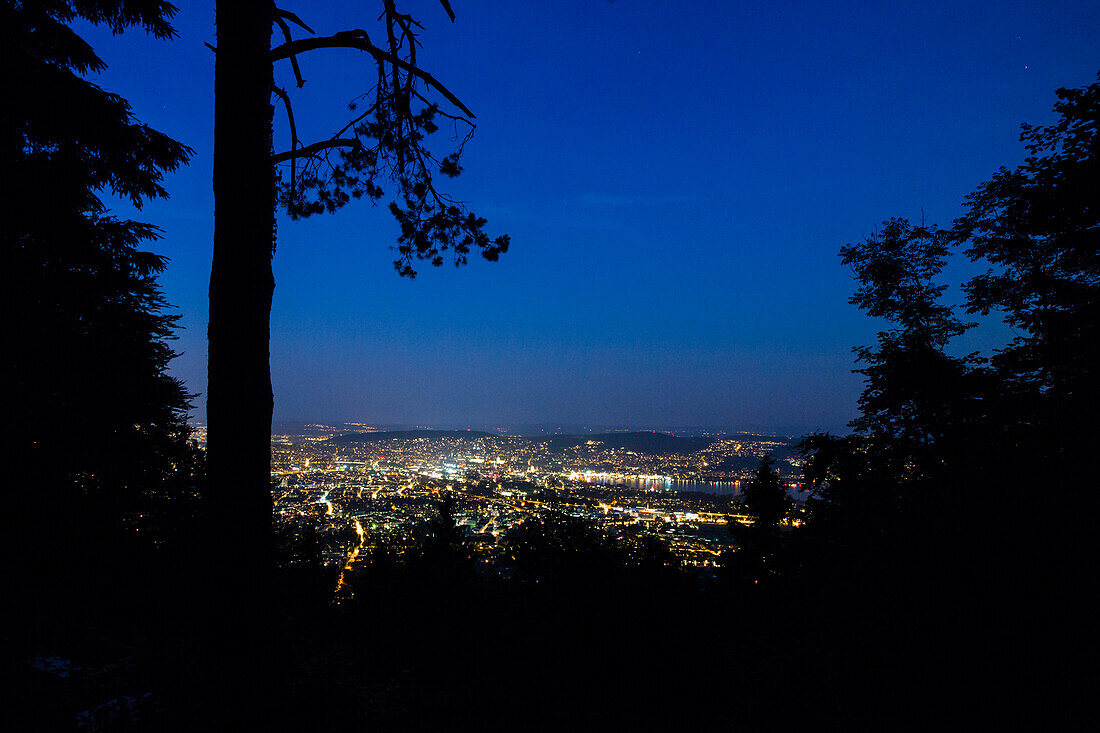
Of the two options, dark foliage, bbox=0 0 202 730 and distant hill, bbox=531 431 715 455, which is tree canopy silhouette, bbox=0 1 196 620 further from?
distant hill, bbox=531 431 715 455

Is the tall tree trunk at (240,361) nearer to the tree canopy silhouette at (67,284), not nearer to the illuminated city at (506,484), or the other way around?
the illuminated city at (506,484)

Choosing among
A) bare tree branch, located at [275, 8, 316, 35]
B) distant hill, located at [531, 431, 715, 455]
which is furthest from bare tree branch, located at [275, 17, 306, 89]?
distant hill, located at [531, 431, 715, 455]

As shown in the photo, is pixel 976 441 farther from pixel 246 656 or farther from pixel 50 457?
pixel 50 457

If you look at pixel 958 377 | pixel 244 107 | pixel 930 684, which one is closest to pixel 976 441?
pixel 958 377

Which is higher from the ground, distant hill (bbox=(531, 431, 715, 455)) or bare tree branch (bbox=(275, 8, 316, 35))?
bare tree branch (bbox=(275, 8, 316, 35))

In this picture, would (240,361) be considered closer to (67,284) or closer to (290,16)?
(290,16)

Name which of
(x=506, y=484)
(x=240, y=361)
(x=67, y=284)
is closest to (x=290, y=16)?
(x=240, y=361)

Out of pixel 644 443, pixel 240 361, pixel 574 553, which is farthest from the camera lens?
pixel 644 443
